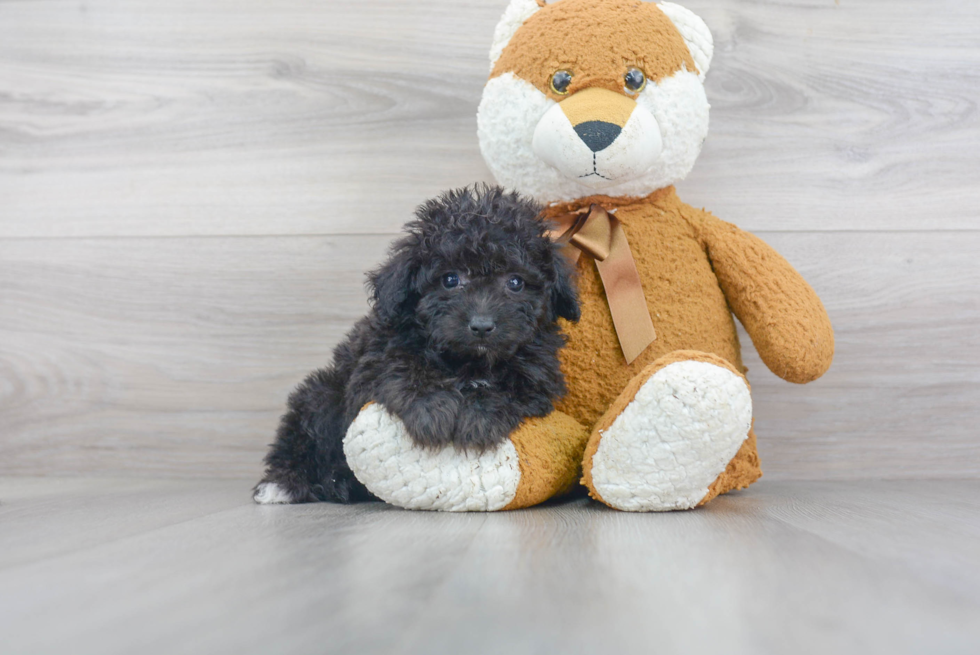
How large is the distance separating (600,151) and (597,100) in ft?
0.22

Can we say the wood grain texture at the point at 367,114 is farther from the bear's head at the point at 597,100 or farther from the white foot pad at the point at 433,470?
the white foot pad at the point at 433,470

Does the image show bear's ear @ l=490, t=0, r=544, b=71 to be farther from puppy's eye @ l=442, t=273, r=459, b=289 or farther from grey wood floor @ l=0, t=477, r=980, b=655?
grey wood floor @ l=0, t=477, r=980, b=655

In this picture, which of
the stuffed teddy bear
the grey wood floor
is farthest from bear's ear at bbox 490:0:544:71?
the grey wood floor

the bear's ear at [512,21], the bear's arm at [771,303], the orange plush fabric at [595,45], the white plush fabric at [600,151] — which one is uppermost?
the bear's ear at [512,21]

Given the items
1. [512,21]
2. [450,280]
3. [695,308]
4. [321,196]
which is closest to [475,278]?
[450,280]

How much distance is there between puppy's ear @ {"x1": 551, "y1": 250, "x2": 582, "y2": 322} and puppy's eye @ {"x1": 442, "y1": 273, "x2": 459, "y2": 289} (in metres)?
0.12

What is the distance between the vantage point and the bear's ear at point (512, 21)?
1.05 m

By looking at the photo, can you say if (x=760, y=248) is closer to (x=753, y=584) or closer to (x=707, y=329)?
(x=707, y=329)

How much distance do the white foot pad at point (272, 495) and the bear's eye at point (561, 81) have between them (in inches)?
25.6

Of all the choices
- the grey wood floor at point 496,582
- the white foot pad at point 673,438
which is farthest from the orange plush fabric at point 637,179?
the grey wood floor at point 496,582

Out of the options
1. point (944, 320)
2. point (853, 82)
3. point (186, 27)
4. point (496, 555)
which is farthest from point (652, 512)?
point (186, 27)

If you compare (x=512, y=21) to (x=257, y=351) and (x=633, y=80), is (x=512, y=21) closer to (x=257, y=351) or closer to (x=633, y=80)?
(x=633, y=80)

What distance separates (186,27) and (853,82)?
120cm

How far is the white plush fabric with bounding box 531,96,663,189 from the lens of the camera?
3.01 ft
